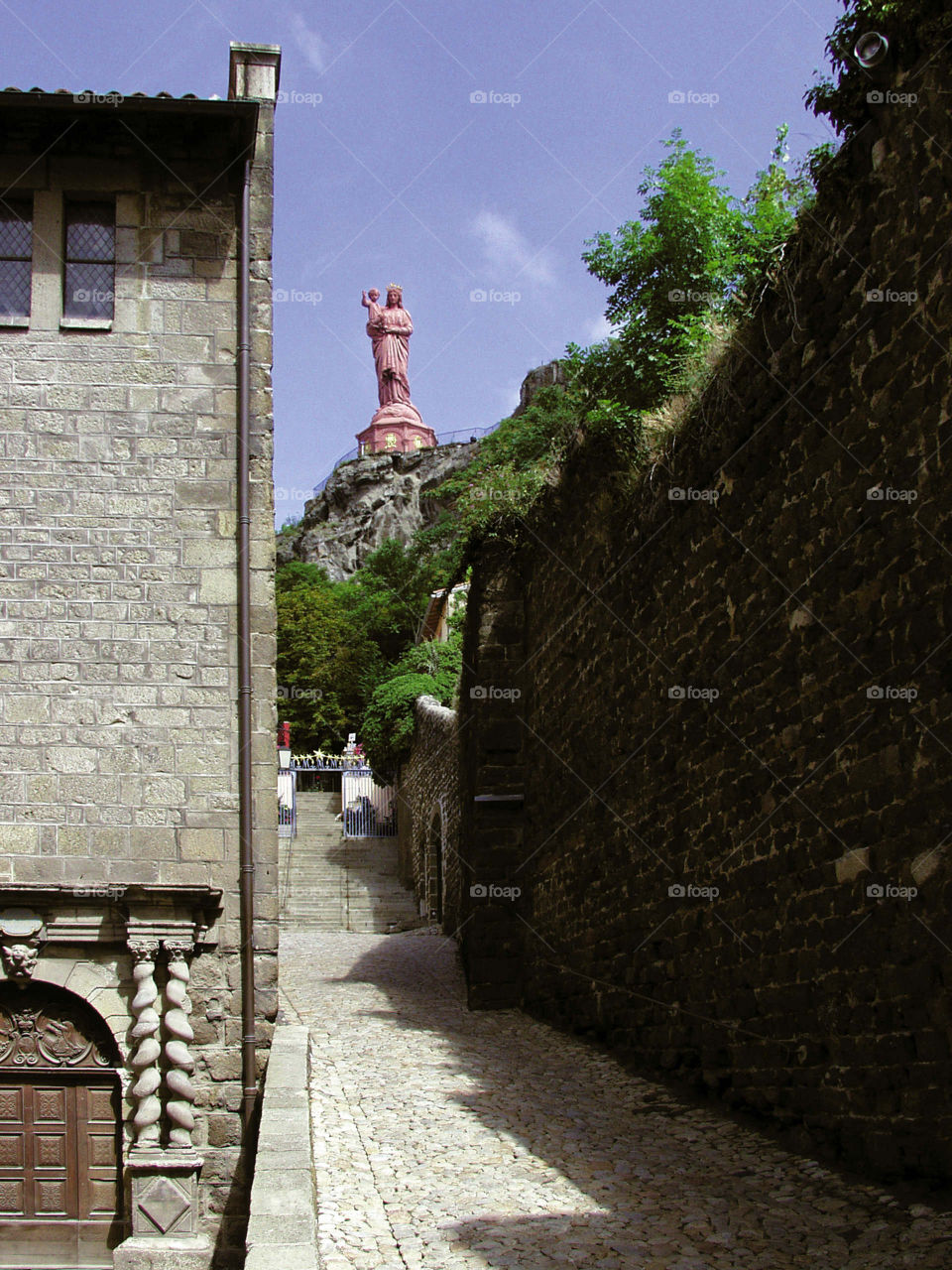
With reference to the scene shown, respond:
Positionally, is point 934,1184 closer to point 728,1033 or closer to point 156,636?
point 728,1033

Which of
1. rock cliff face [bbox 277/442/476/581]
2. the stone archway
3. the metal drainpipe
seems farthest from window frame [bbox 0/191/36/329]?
rock cliff face [bbox 277/442/476/581]

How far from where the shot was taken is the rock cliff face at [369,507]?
5216 cm

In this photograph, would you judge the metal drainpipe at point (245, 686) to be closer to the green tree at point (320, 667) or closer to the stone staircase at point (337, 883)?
the stone staircase at point (337, 883)

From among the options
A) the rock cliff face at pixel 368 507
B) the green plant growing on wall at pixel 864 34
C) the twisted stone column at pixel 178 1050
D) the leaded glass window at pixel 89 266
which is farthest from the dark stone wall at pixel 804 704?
the rock cliff face at pixel 368 507

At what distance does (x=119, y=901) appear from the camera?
803 centimetres

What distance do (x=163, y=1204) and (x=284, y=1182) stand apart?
11.0 ft

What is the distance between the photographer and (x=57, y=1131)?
7918mm

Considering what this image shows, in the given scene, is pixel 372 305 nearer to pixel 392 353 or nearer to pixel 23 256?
pixel 392 353

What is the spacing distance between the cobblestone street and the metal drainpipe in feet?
1.90

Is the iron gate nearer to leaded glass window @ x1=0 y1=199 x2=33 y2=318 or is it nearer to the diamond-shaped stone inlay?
the diamond-shaped stone inlay

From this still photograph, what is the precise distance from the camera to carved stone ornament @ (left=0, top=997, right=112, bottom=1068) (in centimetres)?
802

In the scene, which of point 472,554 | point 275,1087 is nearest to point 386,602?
point 472,554

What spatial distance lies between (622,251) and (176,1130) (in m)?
12.7

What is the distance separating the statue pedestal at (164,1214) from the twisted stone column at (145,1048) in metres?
0.15
